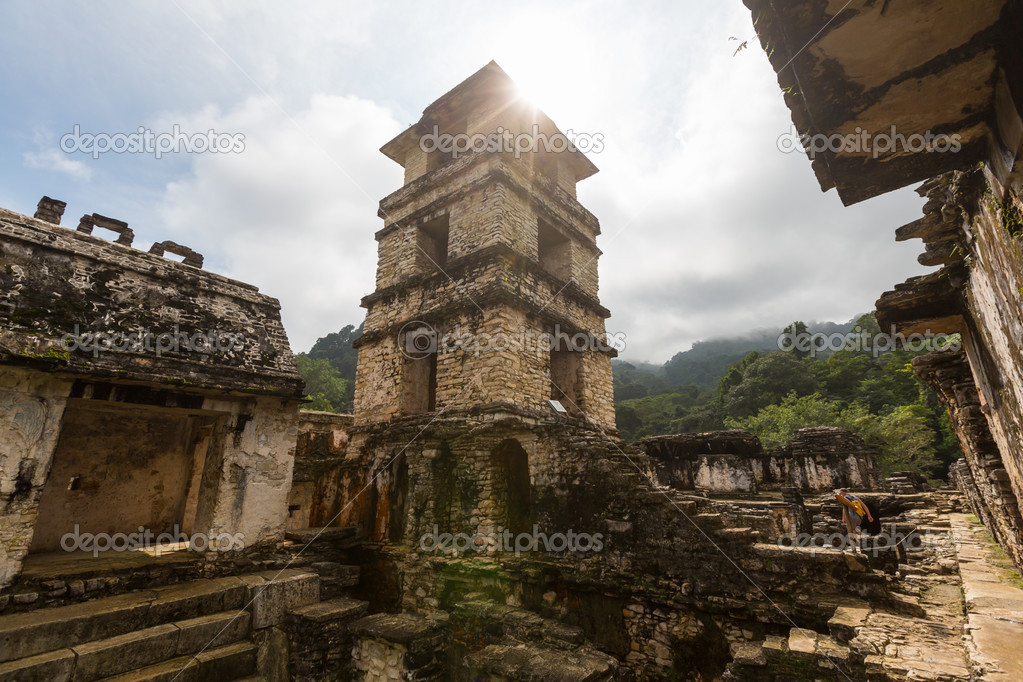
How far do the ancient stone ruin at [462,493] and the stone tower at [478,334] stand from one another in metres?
0.08

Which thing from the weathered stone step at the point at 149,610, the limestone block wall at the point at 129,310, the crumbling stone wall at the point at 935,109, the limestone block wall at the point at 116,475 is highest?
the limestone block wall at the point at 129,310

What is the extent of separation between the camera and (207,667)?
548cm

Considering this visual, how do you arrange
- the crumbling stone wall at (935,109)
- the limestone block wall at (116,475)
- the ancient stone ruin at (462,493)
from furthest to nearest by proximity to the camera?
the limestone block wall at (116,475), the ancient stone ruin at (462,493), the crumbling stone wall at (935,109)

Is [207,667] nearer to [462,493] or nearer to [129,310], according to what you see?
[462,493]

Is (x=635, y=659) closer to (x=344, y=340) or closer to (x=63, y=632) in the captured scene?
(x=63, y=632)

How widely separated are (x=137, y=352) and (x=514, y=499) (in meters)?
6.47

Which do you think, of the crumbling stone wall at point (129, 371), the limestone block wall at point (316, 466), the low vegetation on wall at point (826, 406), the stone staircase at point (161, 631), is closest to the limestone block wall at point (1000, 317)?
the stone staircase at point (161, 631)

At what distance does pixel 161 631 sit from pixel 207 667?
719 mm

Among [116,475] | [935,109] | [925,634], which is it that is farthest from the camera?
[116,475]

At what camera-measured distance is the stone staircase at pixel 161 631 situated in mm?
4715

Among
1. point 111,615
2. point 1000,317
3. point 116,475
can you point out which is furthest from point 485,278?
point 116,475

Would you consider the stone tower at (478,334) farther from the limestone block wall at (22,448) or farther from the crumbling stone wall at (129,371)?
the limestone block wall at (22,448)

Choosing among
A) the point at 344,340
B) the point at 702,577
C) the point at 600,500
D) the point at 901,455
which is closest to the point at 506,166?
the point at 600,500

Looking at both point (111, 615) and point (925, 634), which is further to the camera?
point (111, 615)
